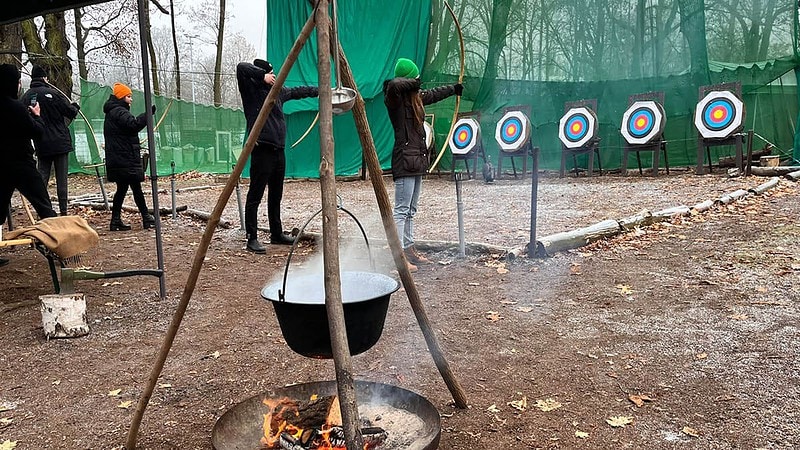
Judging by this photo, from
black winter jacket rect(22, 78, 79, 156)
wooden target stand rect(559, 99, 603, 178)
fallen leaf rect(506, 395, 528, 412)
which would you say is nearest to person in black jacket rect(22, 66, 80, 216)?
black winter jacket rect(22, 78, 79, 156)

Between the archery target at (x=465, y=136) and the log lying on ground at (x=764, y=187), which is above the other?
the archery target at (x=465, y=136)

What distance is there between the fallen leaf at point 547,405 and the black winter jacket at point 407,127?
8.55ft

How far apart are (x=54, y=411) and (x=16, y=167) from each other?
3018 millimetres

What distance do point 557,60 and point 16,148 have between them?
10567 millimetres

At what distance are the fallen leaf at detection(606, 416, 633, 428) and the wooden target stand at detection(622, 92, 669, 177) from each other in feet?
30.6

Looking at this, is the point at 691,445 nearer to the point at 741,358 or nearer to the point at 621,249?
the point at 741,358

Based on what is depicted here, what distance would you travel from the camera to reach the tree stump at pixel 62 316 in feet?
11.8

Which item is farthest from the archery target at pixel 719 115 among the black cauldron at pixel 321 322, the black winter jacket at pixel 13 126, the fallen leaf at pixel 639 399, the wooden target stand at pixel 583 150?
the black winter jacket at pixel 13 126

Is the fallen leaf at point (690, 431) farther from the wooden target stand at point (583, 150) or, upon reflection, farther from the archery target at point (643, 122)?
the wooden target stand at point (583, 150)

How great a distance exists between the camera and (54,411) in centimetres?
273

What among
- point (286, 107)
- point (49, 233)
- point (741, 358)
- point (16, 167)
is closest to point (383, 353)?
point (741, 358)

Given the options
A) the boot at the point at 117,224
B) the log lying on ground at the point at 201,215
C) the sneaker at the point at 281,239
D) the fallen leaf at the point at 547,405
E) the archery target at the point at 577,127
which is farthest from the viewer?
the archery target at the point at 577,127

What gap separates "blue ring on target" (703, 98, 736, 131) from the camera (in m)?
10.3

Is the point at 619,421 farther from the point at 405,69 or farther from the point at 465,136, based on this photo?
the point at 465,136
